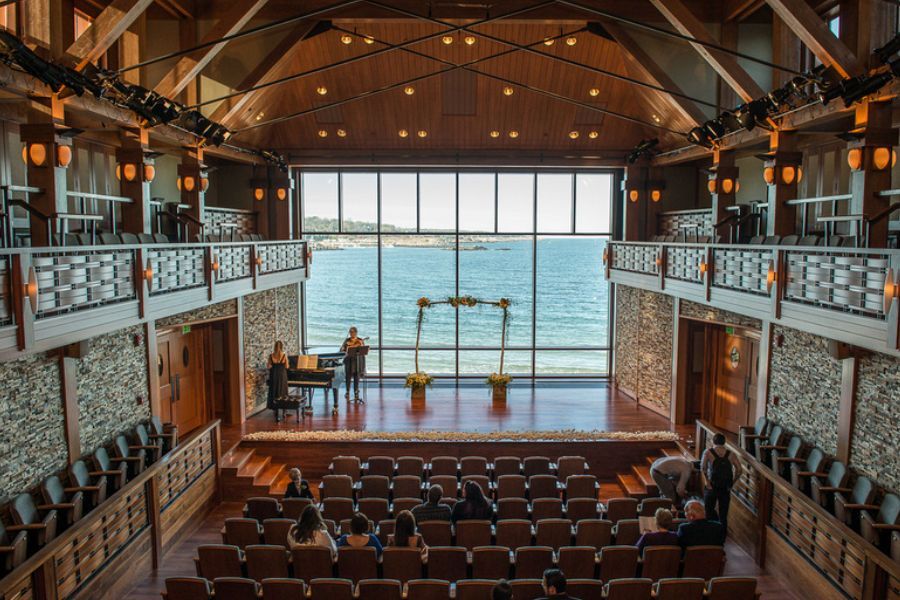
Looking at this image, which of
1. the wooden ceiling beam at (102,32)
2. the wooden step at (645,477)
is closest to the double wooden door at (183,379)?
the wooden ceiling beam at (102,32)

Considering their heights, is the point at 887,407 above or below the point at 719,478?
above

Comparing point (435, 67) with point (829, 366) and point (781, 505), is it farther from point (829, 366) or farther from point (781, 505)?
point (781, 505)

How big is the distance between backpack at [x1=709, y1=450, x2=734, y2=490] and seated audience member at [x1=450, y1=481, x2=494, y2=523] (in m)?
3.39

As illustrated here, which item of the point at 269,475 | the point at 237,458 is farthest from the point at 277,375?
the point at 269,475

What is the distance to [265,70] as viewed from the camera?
13.4 meters

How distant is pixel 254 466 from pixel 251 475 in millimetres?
423

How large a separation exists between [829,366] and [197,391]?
11.7 meters

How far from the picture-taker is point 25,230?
930 cm

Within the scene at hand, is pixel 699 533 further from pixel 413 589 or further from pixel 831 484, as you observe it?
pixel 413 589

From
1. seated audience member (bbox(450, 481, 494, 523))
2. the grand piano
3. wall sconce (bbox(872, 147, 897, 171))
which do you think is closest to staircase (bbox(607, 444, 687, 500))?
seated audience member (bbox(450, 481, 494, 523))

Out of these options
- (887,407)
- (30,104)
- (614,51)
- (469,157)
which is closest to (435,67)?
(469,157)

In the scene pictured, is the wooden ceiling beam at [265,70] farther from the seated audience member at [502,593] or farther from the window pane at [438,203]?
the window pane at [438,203]

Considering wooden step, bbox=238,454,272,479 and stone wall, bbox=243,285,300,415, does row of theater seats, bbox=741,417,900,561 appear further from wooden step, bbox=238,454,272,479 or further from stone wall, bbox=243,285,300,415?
stone wall, bbox=243,285,300,415

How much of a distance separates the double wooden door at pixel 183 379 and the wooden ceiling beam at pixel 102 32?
5491 millimetres
